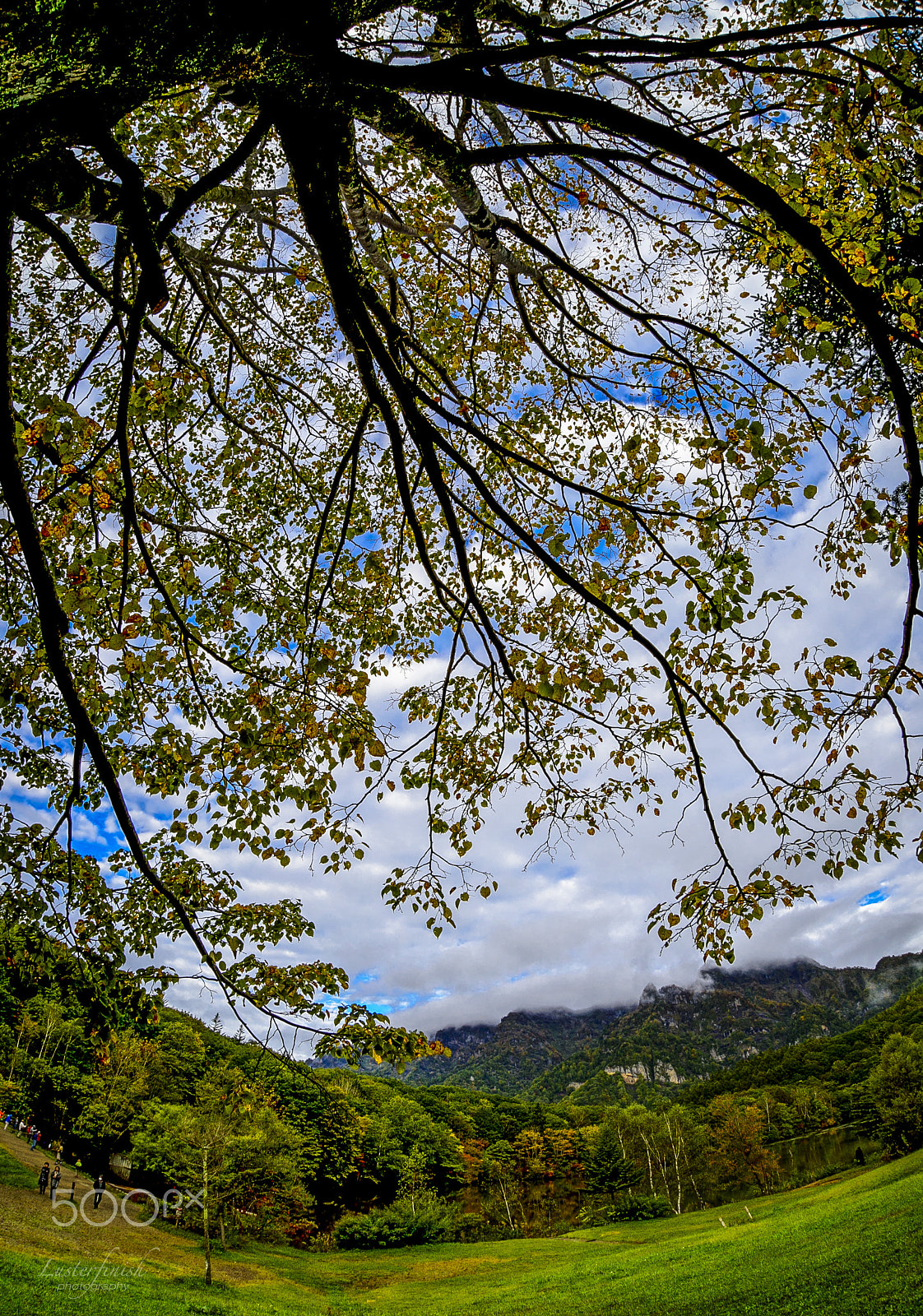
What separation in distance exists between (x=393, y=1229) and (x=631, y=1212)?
21549 mm

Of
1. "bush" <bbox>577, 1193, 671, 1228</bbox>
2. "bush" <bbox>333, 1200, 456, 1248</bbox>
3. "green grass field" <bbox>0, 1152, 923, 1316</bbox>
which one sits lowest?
"bush" <bbox>577, 1193, 671, 1228</bbox>

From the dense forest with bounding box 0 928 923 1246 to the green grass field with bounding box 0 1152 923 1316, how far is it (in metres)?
3.52

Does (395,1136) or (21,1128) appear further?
(395,1136)

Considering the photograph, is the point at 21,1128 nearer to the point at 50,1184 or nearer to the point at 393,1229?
the point at 50,1184

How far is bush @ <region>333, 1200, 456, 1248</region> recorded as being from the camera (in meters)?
44.1

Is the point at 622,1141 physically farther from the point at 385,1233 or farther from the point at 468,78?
the point at 468,78

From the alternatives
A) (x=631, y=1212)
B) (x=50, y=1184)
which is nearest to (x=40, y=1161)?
(x=50, y=1184)

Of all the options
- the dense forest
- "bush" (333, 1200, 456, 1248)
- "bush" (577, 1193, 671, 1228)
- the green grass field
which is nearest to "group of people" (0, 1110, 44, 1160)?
the dense forest

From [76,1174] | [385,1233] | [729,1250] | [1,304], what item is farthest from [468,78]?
[385,1233]

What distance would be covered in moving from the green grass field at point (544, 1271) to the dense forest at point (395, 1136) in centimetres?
352

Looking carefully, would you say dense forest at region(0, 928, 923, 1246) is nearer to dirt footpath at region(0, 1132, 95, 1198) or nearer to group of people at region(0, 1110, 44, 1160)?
group of people at region(0, 1110, 44, 1160)

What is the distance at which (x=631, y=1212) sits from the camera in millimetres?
53219

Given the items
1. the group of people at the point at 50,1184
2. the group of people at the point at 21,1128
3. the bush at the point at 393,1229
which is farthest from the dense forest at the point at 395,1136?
the group of people at the point at 50,1184

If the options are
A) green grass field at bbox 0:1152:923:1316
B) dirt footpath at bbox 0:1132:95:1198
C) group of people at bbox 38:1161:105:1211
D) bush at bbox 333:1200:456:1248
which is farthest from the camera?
bush at bbox 333:1200:456:1248
